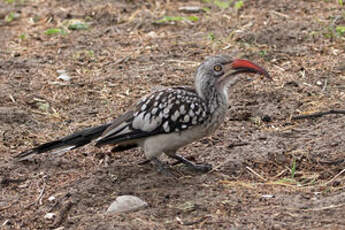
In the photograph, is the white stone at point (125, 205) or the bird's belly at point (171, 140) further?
the bird's belly at point (171, 140)

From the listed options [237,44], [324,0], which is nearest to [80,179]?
Result: [237,44]

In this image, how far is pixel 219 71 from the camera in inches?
215

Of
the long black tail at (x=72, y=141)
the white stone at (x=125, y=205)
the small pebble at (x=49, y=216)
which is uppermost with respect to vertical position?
the long black tail at (x=72, y=141)

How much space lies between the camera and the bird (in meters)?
5.29

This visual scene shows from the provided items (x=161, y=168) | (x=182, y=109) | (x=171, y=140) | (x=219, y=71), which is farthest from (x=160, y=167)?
(x=219, y=71)

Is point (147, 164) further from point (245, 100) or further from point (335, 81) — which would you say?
point (335, 81)

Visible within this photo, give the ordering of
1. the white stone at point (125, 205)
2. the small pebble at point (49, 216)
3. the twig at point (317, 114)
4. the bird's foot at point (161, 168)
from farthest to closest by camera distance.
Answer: the twig at point (317, 114) → the bird's foot at point (161, 168) → the small pebble at point (49, 216) → the white stone at point (125, 205)

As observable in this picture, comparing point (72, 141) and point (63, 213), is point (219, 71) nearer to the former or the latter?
point (72, 141)

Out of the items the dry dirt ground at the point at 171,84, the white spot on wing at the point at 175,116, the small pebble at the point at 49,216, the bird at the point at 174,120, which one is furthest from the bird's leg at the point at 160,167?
the small pebble at the point at 49,216

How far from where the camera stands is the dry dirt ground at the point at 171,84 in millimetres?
4770

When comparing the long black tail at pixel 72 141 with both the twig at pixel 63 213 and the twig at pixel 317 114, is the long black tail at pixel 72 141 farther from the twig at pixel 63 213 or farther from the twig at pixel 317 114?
the twig at pixel 317 114

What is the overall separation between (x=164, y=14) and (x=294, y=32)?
2.00m

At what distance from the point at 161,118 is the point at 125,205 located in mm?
895

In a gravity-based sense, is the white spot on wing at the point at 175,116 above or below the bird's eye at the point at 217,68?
below
